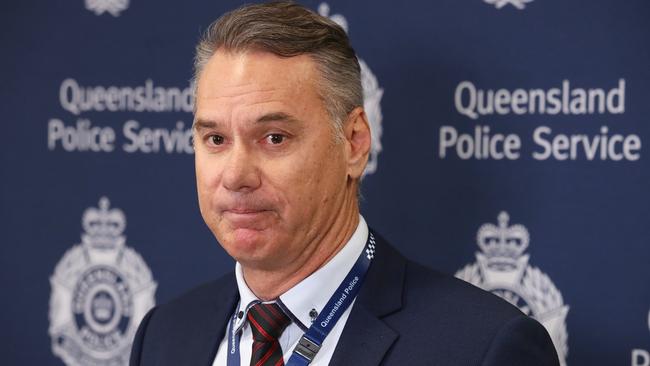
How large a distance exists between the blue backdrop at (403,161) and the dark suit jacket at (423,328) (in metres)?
0.36

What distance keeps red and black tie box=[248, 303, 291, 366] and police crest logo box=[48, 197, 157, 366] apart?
2.60ft

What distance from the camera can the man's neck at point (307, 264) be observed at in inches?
79.4

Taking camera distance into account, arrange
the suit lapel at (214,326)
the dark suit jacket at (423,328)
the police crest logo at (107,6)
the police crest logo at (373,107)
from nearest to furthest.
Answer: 1. the dark suit jacket at (423,328)
2. the suit lapel at (214,326)
3. the police crest logo at (373,107)
4. the police crest logo at (107,6)

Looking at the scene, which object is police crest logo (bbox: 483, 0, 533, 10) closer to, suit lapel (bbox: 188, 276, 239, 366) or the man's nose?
the man's nose

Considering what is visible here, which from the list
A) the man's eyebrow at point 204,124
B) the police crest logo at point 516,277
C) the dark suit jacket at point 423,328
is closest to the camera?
the dark suit jacket at point 423,328

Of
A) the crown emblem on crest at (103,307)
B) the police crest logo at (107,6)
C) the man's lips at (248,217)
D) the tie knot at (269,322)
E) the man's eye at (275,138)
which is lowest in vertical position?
the crown emblem on crest at (103,307)

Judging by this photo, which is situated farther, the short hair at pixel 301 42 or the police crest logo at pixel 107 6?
the police crest logo at pixel 107 6

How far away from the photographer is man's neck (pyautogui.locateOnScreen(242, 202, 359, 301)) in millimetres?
2018

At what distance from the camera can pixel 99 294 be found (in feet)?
9.20

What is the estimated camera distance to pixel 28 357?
2857 mm

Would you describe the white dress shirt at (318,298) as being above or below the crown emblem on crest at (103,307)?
above

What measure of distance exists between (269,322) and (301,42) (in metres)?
0.58

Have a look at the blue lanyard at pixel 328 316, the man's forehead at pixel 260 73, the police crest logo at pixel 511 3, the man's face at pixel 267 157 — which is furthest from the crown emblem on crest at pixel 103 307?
the police crest logo at pixel 511 3

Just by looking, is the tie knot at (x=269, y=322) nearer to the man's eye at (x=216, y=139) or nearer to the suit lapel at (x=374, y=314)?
the suit lapel at (x=374, y=314)
